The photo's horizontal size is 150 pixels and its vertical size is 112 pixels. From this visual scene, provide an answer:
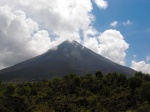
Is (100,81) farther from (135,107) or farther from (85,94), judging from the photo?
(135,107)

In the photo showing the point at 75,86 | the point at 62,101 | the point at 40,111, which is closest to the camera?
the point at 40,111

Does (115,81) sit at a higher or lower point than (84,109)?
higher

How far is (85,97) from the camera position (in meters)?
61.0

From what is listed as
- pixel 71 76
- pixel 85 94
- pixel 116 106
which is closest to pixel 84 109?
pixel 116 106

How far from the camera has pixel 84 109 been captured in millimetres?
53250

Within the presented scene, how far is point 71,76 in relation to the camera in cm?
8225

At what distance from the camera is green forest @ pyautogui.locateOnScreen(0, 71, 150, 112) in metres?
54.1

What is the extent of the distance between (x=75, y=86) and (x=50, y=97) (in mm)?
9546

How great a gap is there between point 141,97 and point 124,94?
409 cm

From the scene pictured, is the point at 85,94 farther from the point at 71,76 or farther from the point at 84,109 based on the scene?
the point at 71,76

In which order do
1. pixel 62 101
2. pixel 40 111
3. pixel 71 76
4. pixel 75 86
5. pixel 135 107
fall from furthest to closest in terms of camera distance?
pixel 71 76
pixel 75 86
pixel 62 101
pixel 135 107
pixel 40 111

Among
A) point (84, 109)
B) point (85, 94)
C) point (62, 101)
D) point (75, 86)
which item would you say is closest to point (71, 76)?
point (75, 86)

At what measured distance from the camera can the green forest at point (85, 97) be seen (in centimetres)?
5406

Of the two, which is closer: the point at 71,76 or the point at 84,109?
the point at 84,109
